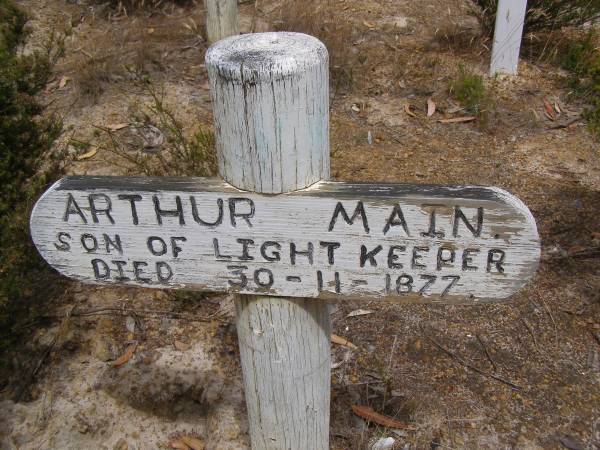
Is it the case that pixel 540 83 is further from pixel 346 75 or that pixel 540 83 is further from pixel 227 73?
pixel 227 73

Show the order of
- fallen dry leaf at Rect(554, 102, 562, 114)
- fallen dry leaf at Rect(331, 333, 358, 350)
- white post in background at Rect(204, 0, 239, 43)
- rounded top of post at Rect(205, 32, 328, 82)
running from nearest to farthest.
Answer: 1. rounded top of post at Rect(205, 32, 328, 82)
2. fallen dry leaf at Rect(331, 333, 358, 350)
3. white post in background at Rect(204, 0, 239, 43)
4. fallen dry leaf at Rect(554, 102, 562, 114)

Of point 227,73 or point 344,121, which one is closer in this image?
point 227,73

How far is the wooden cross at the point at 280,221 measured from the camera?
104cm

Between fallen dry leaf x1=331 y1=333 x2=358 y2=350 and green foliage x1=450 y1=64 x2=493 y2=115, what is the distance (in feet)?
7.89

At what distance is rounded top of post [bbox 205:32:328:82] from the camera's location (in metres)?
1.02

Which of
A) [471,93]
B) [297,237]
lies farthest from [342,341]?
[471,93]

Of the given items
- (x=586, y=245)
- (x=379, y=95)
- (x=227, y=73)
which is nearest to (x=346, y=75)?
(x=379, y=95)

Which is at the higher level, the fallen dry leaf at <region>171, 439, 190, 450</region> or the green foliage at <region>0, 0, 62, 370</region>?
the green foliage at <region>0, 0, 62, 370</region>

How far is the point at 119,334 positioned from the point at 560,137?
3.34 meters

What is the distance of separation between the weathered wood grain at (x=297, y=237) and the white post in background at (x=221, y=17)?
109 inches

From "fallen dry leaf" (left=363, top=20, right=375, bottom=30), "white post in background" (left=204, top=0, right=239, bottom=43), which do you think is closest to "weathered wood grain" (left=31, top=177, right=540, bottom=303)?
"white post in background" (left=204, top=0, right=239, bottom=43)

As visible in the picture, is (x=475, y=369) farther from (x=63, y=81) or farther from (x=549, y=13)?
(x=63, y=81)

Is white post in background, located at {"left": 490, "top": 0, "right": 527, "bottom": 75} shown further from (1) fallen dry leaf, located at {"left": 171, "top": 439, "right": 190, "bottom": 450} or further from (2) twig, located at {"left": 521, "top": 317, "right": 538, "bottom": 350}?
(1) fallen dry leaf, located at {"left": 171, "top": 439, "right": 190, "bottom": 450}

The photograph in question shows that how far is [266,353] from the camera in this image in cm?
141
